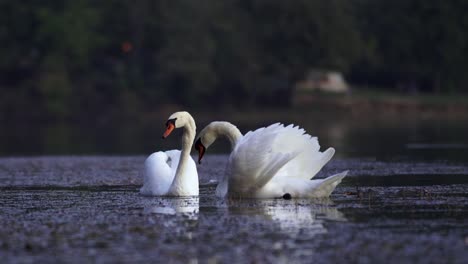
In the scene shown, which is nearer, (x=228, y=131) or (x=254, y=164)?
(x=254, y=164)

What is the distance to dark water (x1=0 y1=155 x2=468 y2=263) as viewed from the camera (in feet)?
37.9

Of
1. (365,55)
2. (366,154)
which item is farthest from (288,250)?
(365,55)

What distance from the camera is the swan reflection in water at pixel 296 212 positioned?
44.0ft

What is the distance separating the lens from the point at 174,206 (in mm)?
16141

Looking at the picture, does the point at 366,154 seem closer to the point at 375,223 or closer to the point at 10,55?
the point at 375,223

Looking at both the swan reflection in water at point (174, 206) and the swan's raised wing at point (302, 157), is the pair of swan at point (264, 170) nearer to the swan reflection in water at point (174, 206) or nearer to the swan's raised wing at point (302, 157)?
the swan's raised wing at point (302, 157)

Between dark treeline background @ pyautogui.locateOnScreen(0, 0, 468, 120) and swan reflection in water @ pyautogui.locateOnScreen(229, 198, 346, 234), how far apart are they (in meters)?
59.9

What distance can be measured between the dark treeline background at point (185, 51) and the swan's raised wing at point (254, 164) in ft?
194

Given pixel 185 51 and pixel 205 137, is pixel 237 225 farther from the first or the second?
pixel 185 51

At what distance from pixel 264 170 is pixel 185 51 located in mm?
62031

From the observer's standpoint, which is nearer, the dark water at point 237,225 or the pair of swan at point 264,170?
the dark water at point 237,225

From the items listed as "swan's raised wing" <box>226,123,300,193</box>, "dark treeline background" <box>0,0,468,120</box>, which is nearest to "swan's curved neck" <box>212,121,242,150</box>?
"swan's raised wing" <box>226,123,300,193</box>

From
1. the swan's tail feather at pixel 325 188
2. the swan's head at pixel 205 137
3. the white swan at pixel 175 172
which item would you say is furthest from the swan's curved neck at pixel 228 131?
the swan's tail feather at pixel 325 188

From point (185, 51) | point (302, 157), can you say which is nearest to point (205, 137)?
point (302, 157)
